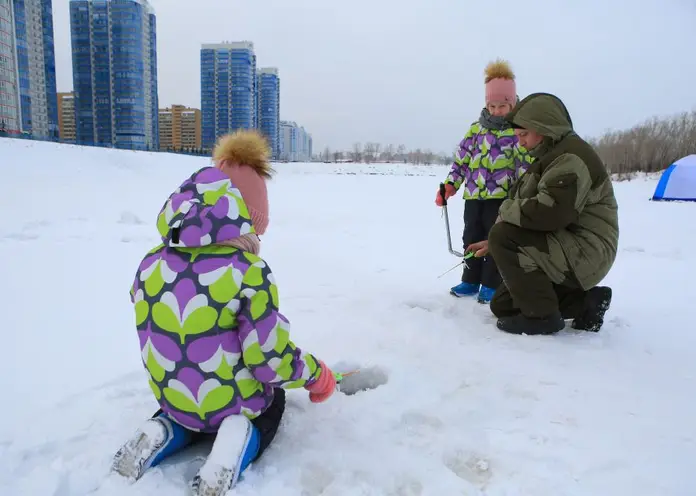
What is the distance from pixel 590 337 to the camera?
2633 mm

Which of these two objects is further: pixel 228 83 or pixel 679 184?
pixel 228 83

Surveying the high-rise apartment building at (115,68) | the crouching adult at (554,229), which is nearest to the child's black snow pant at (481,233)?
the crouching adult at (554,229)

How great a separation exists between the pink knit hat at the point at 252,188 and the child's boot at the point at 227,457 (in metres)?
0.67

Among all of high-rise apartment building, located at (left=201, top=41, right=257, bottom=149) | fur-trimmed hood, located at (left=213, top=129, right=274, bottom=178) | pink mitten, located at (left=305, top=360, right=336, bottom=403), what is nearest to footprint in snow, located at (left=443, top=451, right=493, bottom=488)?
pink mitten, located at (left=305, top=360, right=336, bottom=403)

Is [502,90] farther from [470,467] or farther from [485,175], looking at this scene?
[470,467]

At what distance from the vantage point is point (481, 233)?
142 inches

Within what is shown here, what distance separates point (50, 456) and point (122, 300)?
186 cm

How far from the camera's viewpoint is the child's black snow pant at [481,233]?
338 centimetres

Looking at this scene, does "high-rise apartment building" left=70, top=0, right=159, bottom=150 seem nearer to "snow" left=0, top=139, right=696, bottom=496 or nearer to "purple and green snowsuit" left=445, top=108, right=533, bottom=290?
"snow" left=0, top=139, right=696, bottom=496

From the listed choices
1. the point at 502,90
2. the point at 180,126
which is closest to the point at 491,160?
the point at 502,90

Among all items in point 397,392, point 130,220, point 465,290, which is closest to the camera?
point 397,392

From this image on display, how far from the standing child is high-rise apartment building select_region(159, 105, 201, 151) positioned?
71230 mm

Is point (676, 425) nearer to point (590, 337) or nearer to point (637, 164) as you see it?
point (590, 337)

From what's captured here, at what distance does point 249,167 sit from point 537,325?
1929 millimetres
